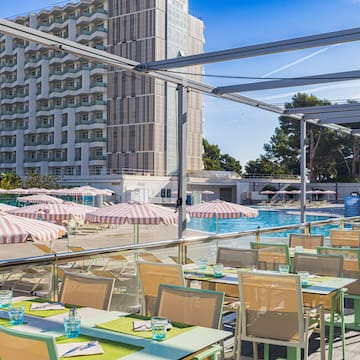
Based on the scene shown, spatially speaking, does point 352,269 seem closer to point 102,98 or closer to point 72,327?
point 72,327

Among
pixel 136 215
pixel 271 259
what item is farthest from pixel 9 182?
pixel 271 259

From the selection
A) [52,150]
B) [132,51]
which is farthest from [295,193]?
[52,150]

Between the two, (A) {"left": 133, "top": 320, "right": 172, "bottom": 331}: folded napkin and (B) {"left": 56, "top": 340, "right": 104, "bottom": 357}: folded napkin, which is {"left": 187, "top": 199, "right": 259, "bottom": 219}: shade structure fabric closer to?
(A) {"left": 133, "top": 320, "right": 172, "bottom": 331}: folded napkin

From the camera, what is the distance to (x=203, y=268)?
16.6 ft

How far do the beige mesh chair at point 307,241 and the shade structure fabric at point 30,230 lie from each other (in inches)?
144

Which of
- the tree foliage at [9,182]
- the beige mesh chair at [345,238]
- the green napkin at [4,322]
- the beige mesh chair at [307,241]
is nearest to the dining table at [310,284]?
the green napkin at [4,322]

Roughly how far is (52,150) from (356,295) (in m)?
57.2

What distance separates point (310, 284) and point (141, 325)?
76.1 inches

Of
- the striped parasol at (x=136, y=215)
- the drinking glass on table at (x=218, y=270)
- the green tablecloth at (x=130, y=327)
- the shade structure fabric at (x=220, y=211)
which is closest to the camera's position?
the green tablecloth at (x=130, y=327)

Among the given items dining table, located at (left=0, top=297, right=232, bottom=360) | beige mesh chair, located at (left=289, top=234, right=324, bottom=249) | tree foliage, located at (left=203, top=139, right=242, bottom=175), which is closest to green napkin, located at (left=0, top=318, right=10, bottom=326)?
dining table, located at (left=0, top=297, right=232, bottom=360)

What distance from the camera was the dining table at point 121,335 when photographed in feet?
8.00

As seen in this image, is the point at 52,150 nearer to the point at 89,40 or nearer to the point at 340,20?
the point at 89,40

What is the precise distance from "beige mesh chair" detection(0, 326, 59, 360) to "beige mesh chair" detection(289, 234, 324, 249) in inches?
227

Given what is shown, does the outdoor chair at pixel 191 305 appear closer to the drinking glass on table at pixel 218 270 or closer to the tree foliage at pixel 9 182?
the drinking glass on table at pixel 218 270
